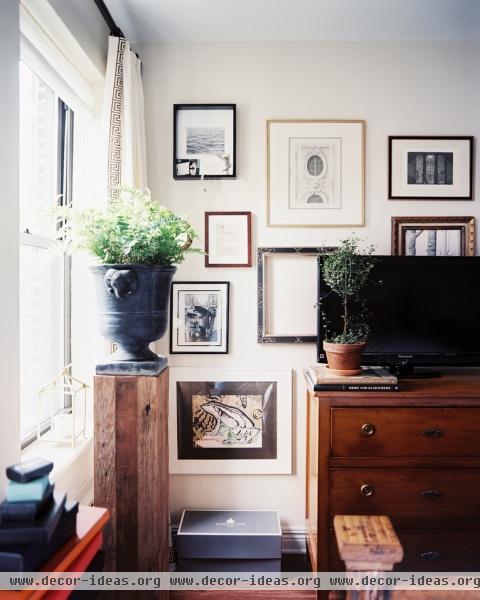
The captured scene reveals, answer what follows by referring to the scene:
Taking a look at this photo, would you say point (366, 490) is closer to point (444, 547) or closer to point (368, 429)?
point (368, 429)

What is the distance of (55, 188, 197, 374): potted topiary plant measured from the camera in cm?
137

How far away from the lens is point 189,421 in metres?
2.24

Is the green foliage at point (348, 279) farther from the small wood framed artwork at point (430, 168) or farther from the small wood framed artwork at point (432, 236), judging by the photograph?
the small wood framed artwork at point (430, 168)

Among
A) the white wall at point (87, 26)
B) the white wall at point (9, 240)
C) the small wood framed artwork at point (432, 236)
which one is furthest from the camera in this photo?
the small wood framed artwork at point (432, 236)

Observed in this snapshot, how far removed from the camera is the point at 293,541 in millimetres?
2230

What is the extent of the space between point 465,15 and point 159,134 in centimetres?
156

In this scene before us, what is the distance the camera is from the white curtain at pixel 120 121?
1.85 meters

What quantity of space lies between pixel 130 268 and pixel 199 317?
90 centimetres

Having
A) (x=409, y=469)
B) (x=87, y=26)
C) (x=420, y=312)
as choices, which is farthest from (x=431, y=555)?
(x=87, y=26)

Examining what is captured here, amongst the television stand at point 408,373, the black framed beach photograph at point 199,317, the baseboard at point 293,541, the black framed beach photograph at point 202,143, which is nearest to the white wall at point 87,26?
the black framed beach photograph at point 202,143

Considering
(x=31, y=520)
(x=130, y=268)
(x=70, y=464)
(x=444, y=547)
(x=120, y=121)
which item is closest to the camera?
(x=31, y=520)

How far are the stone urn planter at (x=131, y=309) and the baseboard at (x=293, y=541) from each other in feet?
4.45

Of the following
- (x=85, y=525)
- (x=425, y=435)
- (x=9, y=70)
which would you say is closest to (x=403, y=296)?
(x=425, y=435)

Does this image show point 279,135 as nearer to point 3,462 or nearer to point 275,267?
point 275,267
